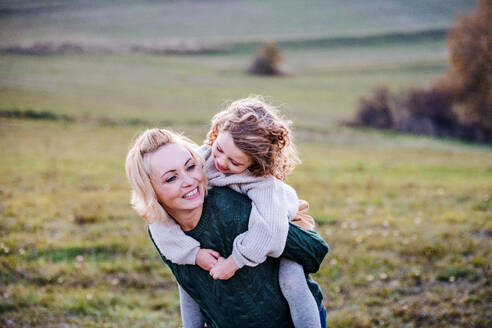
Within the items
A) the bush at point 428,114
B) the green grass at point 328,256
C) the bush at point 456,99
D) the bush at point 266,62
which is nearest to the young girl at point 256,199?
the green grass at point 328,256

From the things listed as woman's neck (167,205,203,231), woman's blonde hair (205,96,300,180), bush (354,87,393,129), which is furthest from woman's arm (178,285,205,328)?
bush (354,87,393,129)

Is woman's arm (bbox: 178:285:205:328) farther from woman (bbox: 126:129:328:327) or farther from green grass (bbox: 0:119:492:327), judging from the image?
green grass (bbox: 0:119:492:327)

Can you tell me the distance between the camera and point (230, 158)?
104 inches

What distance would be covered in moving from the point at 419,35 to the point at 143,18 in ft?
140

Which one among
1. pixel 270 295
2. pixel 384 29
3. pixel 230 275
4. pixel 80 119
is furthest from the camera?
pixel 384 29

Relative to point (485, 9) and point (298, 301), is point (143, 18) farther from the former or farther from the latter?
point (298, 301)

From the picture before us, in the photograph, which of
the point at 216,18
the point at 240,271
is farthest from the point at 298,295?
the point at 216,18

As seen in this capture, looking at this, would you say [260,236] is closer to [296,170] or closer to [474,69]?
[296,170]

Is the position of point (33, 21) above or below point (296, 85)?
above

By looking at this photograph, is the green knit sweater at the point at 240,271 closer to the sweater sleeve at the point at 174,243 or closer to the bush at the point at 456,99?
the sweater sleeve at the point at 174,243

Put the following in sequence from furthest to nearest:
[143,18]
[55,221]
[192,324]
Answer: [143,18]
[55,221]
[192,324]

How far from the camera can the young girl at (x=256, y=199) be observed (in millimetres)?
2371

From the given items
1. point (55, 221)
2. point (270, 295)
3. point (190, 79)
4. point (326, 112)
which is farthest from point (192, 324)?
point (190, 79)

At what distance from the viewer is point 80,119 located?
19797 millimetres
